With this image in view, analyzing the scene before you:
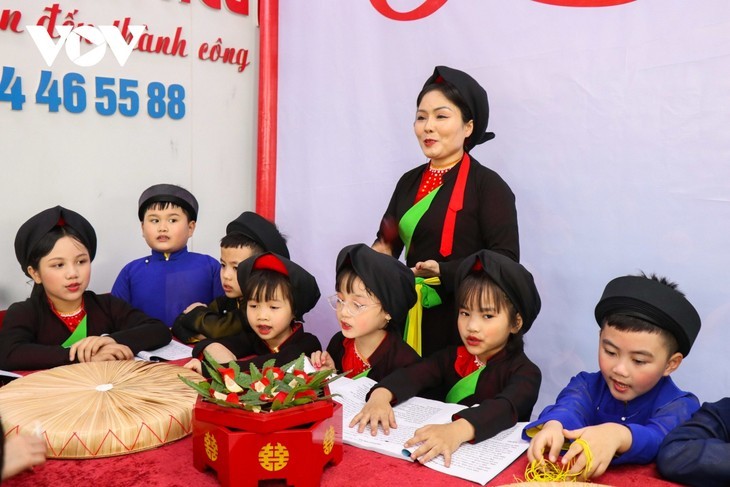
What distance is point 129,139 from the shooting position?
3.21 meters

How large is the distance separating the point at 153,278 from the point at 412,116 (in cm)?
130

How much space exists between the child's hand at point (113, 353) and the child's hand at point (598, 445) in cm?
133

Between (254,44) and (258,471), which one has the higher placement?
(254,44)

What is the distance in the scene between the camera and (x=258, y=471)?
1.30m

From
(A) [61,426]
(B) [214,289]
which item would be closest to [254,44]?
(B) [214,289]

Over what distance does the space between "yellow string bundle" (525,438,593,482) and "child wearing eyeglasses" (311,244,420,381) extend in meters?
0.67

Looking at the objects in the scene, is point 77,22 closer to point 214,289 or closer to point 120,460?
point 214,289

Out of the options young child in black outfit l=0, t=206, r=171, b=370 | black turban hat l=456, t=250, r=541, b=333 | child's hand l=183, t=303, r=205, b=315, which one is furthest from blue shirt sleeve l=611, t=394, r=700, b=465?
child's hand l=183, t=303, r=205, b=315

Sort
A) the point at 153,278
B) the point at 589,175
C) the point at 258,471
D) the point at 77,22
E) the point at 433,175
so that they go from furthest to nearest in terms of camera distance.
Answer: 1. the point at 77,22
2. the point at 153,278
3. the point at 589,175
4. the point at 433,175
5. the point at 258,471

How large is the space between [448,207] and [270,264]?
23.9 inches

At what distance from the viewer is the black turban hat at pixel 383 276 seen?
1950mm

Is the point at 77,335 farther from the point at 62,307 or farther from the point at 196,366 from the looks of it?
the point at 196,366

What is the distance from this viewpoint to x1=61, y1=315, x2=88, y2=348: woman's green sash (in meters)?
2.30

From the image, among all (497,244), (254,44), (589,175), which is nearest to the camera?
(497,244)
